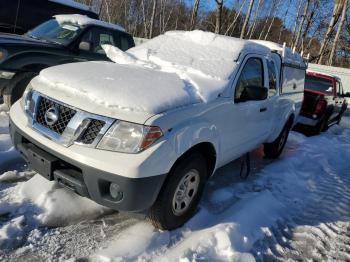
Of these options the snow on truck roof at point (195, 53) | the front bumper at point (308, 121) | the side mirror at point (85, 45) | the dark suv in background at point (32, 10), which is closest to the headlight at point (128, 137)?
the snow on truck roof at point (195, 53)

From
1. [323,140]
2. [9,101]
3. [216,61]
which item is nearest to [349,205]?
[216,61]

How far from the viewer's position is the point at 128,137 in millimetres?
2854

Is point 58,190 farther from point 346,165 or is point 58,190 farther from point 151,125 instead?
point 346,165

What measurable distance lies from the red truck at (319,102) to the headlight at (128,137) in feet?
23.2

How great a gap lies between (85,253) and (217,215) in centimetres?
150

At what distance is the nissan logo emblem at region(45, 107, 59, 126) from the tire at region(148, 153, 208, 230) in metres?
1.03

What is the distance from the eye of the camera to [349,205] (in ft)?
16.4

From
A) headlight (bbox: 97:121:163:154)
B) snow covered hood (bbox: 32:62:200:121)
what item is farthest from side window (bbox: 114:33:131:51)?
headlight (bbox: 97:121:163:154)

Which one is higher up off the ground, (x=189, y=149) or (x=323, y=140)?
(x=189, y=149)

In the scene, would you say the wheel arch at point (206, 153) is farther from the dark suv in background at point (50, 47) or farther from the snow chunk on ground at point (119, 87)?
the dark suv in background at point (50, 47)

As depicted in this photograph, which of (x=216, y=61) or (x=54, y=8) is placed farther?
(x=54, y=8)

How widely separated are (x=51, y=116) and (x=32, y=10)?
32.3 ft

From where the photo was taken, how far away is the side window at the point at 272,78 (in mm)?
5164

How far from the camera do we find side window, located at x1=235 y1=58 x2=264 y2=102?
4.15 metres
